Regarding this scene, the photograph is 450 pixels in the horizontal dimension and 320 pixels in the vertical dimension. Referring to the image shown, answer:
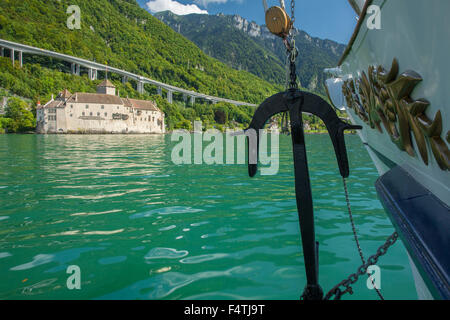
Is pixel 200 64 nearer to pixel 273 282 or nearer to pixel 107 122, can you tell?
pixel 107 122

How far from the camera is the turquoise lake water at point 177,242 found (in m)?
3.16

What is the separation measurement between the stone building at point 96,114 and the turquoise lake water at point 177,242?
209ft

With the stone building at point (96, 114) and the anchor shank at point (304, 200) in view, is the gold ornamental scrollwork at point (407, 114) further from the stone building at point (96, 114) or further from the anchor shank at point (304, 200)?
the stone building at point (96, 114)

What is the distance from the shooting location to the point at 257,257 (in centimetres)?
387

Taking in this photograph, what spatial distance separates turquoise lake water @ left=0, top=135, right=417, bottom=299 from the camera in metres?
3.16

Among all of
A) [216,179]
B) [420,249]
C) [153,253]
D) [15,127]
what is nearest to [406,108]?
[420,249]

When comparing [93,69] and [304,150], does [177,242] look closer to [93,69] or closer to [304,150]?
[304,150]

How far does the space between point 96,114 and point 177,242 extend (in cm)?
7303

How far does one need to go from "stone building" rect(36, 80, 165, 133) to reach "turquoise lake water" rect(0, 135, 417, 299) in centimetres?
6371

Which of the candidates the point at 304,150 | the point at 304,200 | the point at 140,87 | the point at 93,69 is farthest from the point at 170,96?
the point at 304,200

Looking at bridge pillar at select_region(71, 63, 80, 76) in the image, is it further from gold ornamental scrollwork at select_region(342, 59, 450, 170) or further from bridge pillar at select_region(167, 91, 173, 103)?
gold ornamental scrollwork at select_region(342, 59, 450, 170)

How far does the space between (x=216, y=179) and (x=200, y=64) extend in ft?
471

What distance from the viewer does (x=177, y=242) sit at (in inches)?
173

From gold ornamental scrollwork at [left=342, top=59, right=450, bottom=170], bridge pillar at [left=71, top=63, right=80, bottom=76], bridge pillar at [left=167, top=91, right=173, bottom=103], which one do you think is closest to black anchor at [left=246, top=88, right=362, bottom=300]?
gold ornamental scrollwork at [left=342, top=59, right=450, bottom=170]
